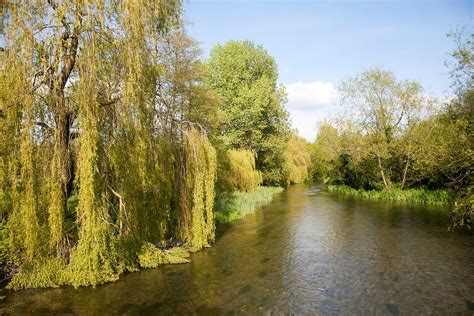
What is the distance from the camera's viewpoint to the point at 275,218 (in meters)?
23.0

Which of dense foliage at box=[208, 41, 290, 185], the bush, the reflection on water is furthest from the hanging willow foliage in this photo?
dense foliage at box=[208, 41, 290, 185]

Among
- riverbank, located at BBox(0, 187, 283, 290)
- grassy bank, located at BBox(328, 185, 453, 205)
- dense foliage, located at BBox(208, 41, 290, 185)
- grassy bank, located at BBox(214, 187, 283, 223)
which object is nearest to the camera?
riverbank, located at BBox(0, 187, 283, 290)

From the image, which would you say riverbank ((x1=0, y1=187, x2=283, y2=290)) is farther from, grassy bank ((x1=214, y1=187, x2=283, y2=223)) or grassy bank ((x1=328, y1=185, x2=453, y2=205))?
grassy bank ((x1=328, y1=185, x2=453, y2=205))

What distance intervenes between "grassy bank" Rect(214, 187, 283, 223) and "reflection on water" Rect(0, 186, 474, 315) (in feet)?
14.1

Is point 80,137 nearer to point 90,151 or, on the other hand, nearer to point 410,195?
point 90,151

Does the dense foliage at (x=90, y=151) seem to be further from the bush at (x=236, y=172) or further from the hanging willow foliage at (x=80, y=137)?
the bush at (x=236, y=172)

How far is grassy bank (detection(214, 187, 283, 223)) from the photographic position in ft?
75.1

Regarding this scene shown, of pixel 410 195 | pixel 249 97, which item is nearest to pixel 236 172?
pixel 249 97

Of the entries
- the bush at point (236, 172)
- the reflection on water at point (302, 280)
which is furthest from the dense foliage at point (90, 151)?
the bush at point (236, 172)

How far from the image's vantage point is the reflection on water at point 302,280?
9422 mm

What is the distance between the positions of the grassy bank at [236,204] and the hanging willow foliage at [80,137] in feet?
33.9

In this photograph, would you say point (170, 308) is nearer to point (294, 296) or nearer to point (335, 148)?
point (294, 296)

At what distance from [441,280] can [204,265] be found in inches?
312

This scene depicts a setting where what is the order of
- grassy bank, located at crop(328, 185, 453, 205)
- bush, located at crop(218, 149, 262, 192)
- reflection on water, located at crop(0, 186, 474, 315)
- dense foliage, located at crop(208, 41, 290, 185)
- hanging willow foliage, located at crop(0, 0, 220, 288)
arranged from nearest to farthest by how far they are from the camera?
reflection on water, located at crop(0, 186, 474, 315)
hanging willow foliage, located at crop(0, 0, 220, 288)
bush, located at crop(218, 149, 262, 192)
grassy bank, located at crop(328, 185, 453, 205)
dense foliage, located at crop(208, 41, 290, 185)
